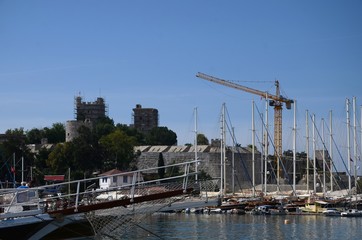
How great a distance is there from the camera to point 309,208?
249 feet

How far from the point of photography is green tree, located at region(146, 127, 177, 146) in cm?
17000

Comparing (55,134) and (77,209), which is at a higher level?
(55,134)

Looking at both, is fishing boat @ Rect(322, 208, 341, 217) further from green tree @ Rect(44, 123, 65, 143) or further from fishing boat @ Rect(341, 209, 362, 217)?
green tree @ Rect(44, 123, 65, 143)

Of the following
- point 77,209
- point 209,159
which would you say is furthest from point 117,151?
point 77,209

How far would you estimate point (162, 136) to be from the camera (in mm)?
174375

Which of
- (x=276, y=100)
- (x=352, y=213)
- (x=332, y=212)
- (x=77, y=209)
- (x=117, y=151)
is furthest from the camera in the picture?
(x=276, y=100)

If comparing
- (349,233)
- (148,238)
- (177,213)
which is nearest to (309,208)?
(177,213)

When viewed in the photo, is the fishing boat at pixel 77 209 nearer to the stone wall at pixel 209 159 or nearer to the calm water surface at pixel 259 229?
the calm water surface at pixel 259 229

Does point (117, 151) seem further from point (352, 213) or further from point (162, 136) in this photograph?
point (162, 136)

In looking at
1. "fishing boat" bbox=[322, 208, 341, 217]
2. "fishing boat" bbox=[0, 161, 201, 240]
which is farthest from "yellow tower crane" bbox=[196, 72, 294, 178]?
"fishing boat" bbox=[0, 161, 201, 240]

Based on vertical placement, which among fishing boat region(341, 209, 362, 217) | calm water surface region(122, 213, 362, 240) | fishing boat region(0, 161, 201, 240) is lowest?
calm water surface region(122, 213, 362, 240)

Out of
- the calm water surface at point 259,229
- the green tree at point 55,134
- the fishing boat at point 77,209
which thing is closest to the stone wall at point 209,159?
the green tree at point 55,134

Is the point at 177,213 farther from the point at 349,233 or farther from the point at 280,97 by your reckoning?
the point at 280,97

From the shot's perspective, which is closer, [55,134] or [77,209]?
[77,209]
